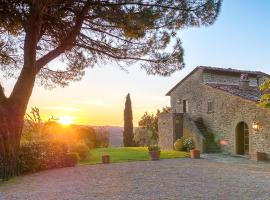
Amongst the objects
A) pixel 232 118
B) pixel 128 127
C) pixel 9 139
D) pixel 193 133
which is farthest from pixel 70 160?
pixel 128 127

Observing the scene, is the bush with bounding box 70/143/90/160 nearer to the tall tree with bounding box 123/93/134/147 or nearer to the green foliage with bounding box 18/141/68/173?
the green foliage with bounding box 18/141/68/173

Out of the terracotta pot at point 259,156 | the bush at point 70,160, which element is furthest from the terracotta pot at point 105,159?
the terracotta pot at point 259,156

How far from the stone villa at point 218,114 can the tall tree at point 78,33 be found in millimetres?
7215

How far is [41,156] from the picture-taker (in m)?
14.3

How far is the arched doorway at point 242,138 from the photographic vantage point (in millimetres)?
21219

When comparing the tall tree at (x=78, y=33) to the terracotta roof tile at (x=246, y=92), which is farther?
the terracotta roof tile at (x=246, y=92)

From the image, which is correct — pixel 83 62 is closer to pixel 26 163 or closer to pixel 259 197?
pixel 26 163

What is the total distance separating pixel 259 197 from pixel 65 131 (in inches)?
804

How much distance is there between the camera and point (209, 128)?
24.0 meters

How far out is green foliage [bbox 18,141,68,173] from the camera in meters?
13.3

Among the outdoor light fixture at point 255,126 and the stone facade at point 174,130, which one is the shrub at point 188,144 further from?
the outdoor light fixture at point 255,126

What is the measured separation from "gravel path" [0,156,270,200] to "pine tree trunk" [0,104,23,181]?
1.82 ft

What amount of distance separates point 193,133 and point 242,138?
3425 millimetres

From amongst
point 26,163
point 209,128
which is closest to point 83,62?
point 26,163
